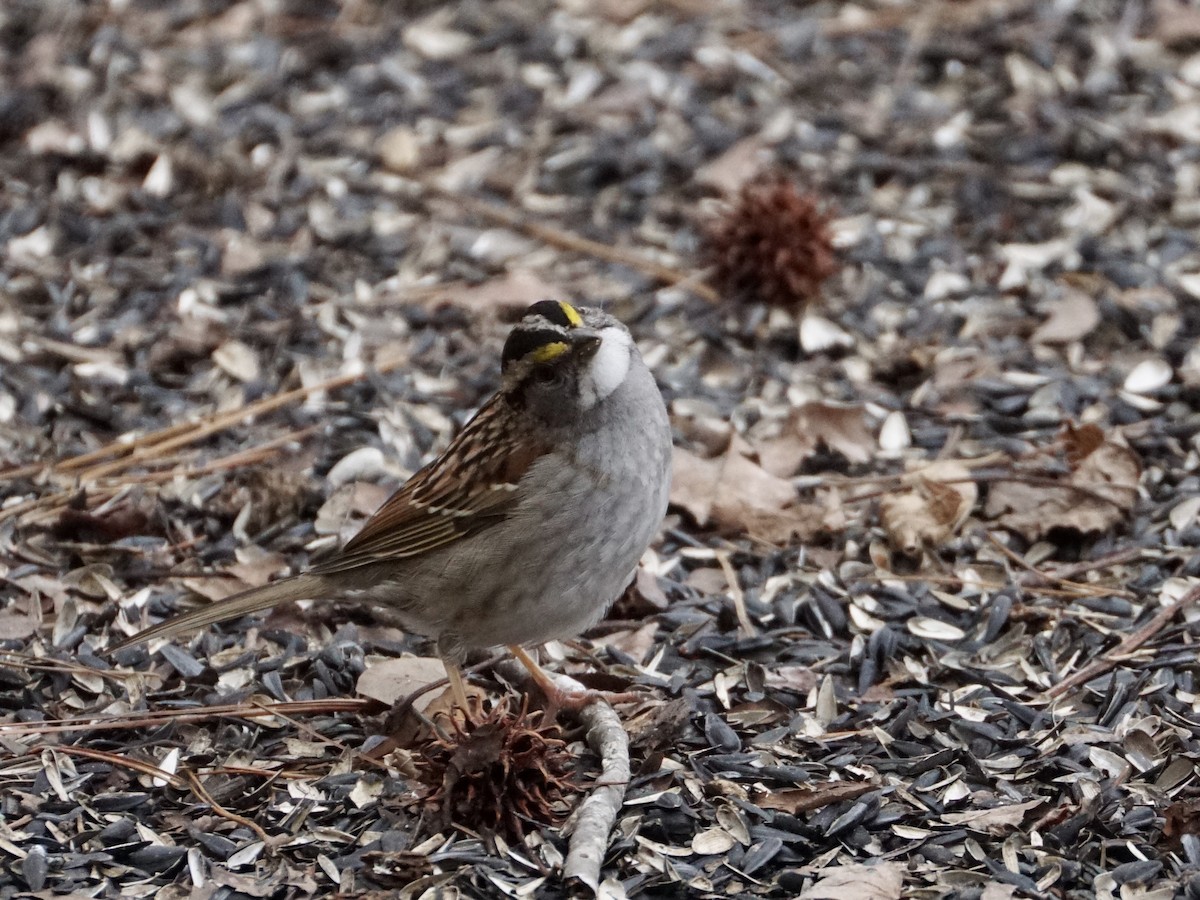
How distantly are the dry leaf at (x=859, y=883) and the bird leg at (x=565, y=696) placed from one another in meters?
0.70

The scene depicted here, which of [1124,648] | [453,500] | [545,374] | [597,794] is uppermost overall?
[545,374]

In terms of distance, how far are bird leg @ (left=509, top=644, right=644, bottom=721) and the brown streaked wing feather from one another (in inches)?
12.2

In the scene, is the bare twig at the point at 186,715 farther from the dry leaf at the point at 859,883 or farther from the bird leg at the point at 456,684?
the dry leaf at the point at 859,883

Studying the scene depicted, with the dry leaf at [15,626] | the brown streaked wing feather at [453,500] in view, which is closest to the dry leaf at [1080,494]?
the brown streaked wing feather at [453,500]

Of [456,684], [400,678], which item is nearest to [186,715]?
[400,678]

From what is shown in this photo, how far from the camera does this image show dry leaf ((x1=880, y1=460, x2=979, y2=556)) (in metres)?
4.27

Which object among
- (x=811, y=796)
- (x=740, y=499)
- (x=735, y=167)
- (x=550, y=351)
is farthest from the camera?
(x=735, y=167)

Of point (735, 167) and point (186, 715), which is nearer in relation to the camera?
point (186, 715)

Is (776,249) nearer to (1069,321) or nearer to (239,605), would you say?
(1069,321)

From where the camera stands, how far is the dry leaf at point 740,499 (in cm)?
440

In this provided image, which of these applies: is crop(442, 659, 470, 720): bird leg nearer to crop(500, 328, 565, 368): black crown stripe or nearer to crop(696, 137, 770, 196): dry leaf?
crop(500, 328, 565, 368): black crown stripe

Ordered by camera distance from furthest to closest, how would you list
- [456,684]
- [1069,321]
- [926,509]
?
1. [1069,321]
2. [926,509]
3. [456,684]

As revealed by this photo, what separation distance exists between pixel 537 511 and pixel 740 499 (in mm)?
1006

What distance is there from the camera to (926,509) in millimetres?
4344
